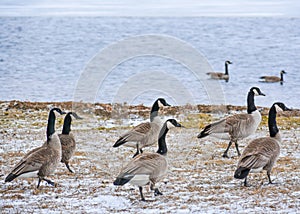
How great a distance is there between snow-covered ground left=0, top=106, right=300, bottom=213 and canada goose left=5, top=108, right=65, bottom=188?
0.34 metres

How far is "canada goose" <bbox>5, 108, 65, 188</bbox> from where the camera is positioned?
8.37 meters

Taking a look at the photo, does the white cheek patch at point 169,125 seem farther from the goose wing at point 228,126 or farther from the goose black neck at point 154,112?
the goose wing at point 228,126

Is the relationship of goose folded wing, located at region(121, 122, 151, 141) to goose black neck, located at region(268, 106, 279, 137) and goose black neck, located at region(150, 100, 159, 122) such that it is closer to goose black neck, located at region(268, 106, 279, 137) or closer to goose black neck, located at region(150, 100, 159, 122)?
goose black neck, located at region(150, 100, 159, 122)

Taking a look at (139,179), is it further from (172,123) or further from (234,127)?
(234,127)

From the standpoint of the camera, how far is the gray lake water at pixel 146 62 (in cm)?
2955

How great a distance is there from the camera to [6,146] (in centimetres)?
1262

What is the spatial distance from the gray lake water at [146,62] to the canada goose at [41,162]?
45.3 feet

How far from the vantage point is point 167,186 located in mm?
9055

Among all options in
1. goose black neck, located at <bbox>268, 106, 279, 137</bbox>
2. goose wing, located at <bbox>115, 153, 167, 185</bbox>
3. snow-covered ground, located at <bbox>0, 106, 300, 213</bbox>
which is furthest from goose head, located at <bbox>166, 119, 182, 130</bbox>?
goose black neck, located at <bbox>268, 106, 279, 137</bbox>

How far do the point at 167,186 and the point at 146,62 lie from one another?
118 ft

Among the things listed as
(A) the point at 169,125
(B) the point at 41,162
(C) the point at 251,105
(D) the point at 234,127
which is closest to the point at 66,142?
(B) the point at 41,162

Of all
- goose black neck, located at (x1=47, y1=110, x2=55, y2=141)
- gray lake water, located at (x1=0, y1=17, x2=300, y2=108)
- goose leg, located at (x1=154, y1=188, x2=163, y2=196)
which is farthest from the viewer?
gray lake water, located at (x1=0, y1=17, x2=300, y2=108)

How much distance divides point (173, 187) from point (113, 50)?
44.6 m
